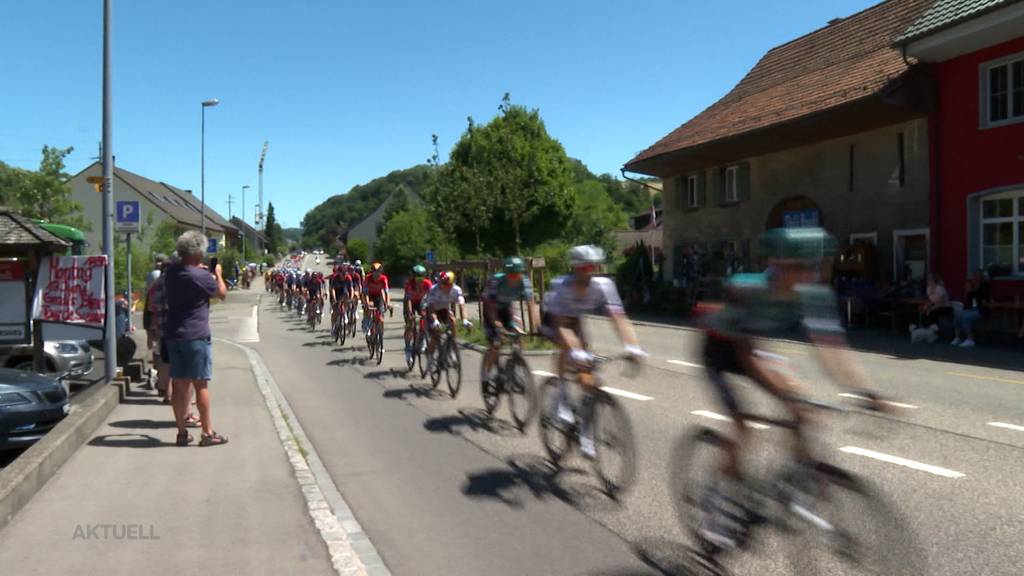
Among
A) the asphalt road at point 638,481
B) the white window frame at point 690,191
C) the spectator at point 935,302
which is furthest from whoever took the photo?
the white window frame at point 690,191

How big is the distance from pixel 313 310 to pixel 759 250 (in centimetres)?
2241

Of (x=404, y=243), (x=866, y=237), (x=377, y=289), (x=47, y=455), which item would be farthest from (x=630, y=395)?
(x=404, y=243)

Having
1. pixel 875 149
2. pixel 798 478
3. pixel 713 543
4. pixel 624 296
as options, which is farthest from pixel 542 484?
pixel 624 296

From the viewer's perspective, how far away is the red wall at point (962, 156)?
17.1m

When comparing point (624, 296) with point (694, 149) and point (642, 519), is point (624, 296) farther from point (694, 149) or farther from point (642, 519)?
point (642, 519)

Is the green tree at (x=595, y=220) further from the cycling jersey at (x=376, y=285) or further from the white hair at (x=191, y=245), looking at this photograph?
the white hair at (x=191, y=245)

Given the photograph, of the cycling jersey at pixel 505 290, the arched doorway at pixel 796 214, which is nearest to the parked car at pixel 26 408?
the cycling jersey at pixel 505 290

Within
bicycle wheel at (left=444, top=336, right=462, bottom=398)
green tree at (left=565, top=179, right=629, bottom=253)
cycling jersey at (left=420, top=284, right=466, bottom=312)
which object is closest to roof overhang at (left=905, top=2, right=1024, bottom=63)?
cycling jersey at (left=420, top=284, right=466, bottom=312)

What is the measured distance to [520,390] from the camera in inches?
308

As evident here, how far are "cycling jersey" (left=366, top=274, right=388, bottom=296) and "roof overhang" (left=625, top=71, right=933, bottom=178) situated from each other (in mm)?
11749

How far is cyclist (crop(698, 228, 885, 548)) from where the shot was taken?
3961mm

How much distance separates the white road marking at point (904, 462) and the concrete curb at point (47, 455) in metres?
6.15

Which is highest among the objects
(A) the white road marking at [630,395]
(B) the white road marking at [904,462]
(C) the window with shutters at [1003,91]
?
(C) the window with shutters at [1003,91]

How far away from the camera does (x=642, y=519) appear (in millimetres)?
5250
